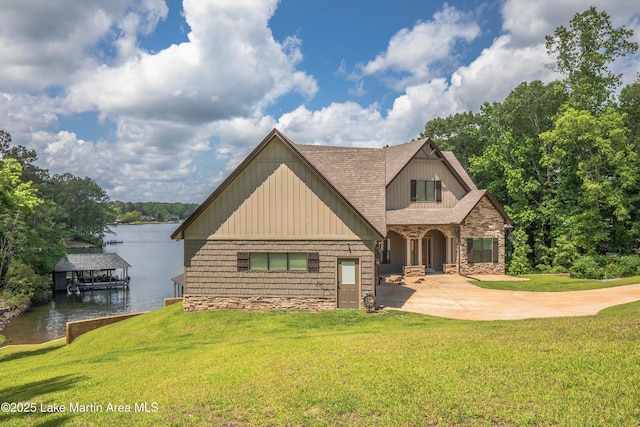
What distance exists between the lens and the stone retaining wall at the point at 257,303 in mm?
16750

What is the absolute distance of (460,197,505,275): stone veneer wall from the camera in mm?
27203

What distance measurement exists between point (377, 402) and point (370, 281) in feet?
33.3

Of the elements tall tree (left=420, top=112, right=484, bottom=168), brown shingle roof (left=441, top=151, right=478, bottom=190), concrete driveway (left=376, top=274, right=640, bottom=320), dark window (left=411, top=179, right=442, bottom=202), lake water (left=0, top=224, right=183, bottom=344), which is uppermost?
tall tree (left=420, top=112, right=484, bottom=168)

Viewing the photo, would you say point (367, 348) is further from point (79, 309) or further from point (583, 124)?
point (79, 309)

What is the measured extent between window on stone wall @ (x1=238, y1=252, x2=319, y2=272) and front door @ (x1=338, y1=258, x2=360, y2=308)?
152cm

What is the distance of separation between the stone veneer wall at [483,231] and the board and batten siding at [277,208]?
44.0 ft

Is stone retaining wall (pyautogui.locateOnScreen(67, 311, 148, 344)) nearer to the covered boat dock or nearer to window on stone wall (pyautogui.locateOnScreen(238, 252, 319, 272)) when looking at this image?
window on stone wall (pyautogui.locateOnScreen(238, 252, 319, 272))

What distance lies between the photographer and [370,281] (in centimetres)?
1659

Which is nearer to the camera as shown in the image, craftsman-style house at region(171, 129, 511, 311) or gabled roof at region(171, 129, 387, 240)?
gabled roof at region(171, 129, 387, 240)

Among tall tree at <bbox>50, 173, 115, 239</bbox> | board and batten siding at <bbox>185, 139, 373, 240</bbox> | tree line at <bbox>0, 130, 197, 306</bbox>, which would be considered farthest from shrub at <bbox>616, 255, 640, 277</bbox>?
tall tree at <bbox>50, 173, 115, 239</bbox>

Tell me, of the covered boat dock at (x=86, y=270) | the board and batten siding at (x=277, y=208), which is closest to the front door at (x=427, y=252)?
the board and batten siding at (x=277, y=208)

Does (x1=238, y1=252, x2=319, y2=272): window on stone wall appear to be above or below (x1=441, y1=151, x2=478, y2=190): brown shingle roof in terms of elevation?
below

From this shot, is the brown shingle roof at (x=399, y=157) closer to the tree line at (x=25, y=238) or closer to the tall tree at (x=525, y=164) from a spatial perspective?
the tall tree at (x=525, y=164)

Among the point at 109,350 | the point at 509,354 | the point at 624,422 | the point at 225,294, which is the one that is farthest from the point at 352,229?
the point at 624,422
